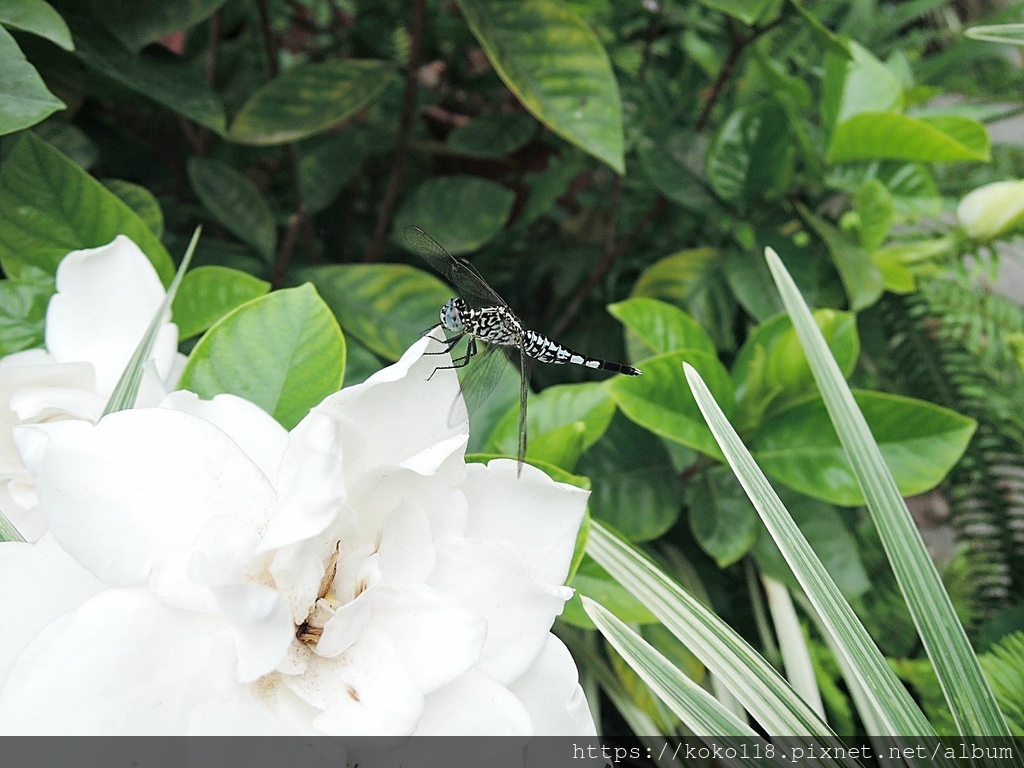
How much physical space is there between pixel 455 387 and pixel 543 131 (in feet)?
2.48

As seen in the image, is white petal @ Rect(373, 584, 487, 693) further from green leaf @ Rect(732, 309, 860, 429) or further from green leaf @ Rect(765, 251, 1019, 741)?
green leaf @ Rect(732, 309, 860, 429)

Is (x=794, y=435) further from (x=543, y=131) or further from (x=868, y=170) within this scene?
(x=543, y=131)

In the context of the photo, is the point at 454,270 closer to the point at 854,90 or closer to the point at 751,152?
the point at 751,152

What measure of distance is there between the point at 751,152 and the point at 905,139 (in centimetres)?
14

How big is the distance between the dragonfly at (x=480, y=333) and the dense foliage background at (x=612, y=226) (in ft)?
0.17

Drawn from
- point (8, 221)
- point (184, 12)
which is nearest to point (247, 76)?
point (184, 12)

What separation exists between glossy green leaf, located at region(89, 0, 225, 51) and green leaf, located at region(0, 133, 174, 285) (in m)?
0.16

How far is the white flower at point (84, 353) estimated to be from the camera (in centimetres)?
34

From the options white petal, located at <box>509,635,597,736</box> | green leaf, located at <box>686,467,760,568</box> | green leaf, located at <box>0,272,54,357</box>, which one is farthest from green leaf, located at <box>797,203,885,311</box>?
green leaf, located at <box>0,272,54,357</box>

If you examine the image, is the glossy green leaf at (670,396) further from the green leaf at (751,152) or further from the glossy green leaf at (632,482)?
the green leaf at (751,152)

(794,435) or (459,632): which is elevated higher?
(459,632)

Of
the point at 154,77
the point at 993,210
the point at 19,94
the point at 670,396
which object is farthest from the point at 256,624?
the point at 993,210

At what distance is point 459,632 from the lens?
0.26 meters

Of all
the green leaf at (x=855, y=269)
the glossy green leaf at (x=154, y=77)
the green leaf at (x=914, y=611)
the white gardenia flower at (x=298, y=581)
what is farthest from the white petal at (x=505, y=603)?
the green leaf at (x=855, y=269)
